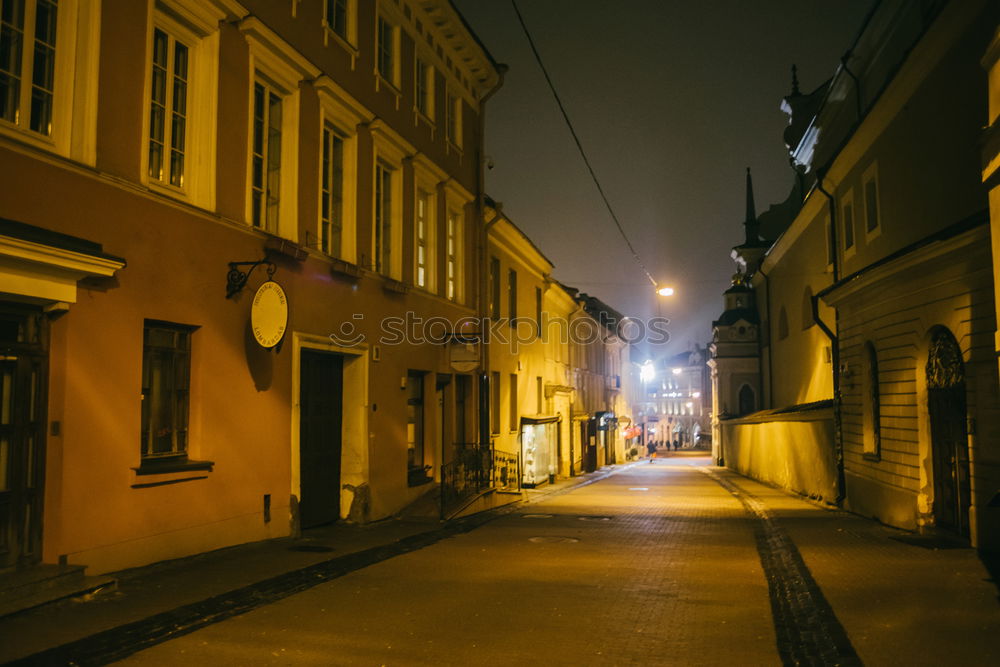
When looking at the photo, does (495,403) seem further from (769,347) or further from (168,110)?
(769,347)

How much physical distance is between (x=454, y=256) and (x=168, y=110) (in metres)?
10.2

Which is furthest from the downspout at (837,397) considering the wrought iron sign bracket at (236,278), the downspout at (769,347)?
the downspout at (769,347)

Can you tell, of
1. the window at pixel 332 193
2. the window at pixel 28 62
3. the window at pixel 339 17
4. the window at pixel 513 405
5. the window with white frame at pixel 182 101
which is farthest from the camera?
the window at pixel 513 405

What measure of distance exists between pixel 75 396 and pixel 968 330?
11.5 meters

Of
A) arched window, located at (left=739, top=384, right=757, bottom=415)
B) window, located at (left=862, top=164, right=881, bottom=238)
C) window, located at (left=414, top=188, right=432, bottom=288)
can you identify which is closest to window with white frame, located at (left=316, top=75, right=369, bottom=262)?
window, located at (left=414, top=188, right=432, bottom=288)

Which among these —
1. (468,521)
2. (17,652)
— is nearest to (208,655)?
(17,652)

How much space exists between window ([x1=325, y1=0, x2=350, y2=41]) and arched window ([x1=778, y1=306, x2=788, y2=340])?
2715cm

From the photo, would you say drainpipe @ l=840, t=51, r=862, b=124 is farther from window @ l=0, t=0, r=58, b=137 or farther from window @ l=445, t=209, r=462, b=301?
window @ l=0, t=0, r=58, b=137

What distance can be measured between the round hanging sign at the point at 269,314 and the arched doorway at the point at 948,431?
32.4 ft

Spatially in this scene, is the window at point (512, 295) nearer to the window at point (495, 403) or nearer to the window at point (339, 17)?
the window at point (495, 403)

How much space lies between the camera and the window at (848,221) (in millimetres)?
19202

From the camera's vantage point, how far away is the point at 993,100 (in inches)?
300

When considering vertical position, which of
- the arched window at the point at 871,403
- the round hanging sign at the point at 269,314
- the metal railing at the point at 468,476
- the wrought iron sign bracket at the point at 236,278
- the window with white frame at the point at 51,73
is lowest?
Result: the metal railing at the point at 468,476

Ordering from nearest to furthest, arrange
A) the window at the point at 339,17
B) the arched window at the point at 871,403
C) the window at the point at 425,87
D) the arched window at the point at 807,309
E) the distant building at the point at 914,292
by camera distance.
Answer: the distant building at the point at 914,292 < the window at the point at 339,17 < the arched window at the point at 871,403 < the window at the point at 425,87 < the arched window at the point at 807,309
